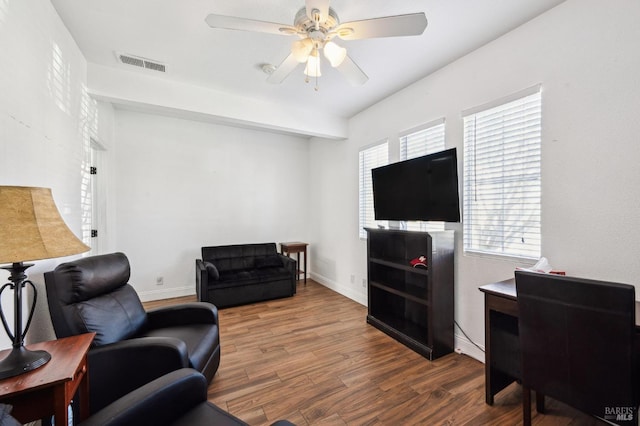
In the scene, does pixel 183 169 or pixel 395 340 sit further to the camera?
pixel 183 169

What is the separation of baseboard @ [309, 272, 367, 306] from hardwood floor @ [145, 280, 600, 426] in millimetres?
715

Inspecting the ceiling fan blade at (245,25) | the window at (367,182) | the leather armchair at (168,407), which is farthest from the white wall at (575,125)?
the leather armchair at (168,407)

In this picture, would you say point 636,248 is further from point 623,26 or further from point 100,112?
point 100,112

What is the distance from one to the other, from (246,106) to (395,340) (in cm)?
332

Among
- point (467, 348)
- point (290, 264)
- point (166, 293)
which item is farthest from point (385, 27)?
A: point (166, 293)

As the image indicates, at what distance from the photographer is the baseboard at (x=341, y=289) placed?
3.97 metres

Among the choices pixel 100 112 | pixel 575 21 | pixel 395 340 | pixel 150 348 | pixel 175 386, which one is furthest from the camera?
pixel 100 112

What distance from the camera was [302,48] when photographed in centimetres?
180

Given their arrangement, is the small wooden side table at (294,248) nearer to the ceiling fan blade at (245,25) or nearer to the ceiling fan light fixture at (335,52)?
the ceiling fan light fixture at (335,52)

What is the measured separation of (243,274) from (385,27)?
358cm

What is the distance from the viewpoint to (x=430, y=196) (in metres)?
2.58

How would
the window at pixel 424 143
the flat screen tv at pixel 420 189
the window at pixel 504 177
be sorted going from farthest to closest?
1. the window at pixel 424 143
2. the flat screen tv at pixel 420 189
3. the window at pixel 504 177

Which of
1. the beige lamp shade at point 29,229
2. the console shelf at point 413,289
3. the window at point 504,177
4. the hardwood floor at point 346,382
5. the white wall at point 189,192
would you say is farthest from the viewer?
the white wall at point 189,192

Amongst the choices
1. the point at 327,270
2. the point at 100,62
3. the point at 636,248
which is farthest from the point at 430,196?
the point at 100,62
